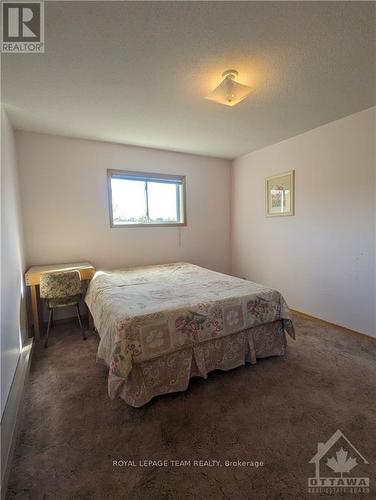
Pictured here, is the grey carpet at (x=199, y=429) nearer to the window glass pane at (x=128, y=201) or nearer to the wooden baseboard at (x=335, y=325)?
the wooden baseboard at (x=335, y=325)

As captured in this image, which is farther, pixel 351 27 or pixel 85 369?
pixel 85 369

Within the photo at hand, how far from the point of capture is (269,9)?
1.31m

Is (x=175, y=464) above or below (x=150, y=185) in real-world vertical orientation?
below

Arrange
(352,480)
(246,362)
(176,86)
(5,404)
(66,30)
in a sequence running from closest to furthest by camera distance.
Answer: (352,480)
(66,30)
(5,404)
(176,86)
(246,362)

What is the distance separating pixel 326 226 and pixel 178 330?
2.35 metres

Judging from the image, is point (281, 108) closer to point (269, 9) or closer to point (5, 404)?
point (269, 9)

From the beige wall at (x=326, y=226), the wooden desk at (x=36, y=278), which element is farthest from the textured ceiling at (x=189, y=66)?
the wooden desk at (x=36, y=278)

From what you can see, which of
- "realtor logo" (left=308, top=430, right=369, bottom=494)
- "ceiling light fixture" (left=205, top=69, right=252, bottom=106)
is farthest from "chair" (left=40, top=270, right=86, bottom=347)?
"realtor logo" (left=308, top=430, right=369, bottom=494)

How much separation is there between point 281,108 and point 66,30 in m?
2.00

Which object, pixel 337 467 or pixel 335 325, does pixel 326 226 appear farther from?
pixel 337 467

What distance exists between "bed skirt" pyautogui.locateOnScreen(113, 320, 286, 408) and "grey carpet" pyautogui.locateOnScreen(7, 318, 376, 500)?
9cm

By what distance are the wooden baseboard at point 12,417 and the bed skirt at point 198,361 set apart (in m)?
0.64

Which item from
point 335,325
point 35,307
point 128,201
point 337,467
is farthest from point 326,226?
point 35,307

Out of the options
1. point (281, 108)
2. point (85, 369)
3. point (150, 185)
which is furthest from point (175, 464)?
point (150, 185)
